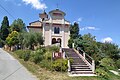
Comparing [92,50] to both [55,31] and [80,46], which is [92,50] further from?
[55,31]

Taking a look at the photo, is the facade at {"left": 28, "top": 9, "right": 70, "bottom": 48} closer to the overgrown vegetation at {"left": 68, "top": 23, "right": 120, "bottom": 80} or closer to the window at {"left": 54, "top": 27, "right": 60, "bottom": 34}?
the window at {"left": 54, "top": 27, "right": 60, "bottom": 34}

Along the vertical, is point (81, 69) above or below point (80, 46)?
below

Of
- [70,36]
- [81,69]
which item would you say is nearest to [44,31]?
[70,36]

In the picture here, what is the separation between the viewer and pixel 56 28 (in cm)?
4516

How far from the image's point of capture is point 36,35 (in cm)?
3759

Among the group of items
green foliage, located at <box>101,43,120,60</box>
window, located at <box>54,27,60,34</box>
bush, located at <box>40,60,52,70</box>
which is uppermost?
window, located at <box>54,27,60,34</box>

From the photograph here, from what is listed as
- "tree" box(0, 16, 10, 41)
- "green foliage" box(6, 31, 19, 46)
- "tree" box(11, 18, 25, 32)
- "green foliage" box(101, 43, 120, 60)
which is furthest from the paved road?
"tree" box(0, 16, 10, 41)

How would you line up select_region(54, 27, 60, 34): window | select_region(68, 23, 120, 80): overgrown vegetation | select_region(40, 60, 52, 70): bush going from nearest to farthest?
select_region(40, 60, 52, 70): bush
select_region(68, 23, 120, 80): overgrown vegetation
select_region(54, 27, 60, 34): window

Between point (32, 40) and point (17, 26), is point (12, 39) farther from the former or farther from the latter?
point (32, 40)

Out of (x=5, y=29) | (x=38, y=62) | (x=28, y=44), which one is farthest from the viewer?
(x=5, y=29)

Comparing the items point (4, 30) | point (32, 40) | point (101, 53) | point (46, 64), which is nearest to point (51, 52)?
point (46, 64)

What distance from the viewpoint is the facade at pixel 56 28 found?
145 ft

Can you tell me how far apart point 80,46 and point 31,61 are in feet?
28.1

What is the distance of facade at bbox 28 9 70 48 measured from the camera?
1736 inches
